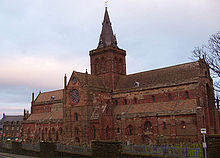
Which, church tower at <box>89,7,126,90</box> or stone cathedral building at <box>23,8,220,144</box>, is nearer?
stone cathedral building at <box>23,8,220,144</box>

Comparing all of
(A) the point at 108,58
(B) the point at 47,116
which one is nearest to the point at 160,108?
(A) the point at 108,58

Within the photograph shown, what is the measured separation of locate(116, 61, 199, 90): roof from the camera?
138 feet

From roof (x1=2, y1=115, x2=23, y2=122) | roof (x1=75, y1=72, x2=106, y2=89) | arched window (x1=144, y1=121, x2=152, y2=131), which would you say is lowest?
arched window (x1=144, y1=121, x2=152, y2=131)

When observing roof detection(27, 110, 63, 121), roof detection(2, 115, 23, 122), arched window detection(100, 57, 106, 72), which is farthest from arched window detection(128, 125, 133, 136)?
roof detection(2, 115, 23, 122)

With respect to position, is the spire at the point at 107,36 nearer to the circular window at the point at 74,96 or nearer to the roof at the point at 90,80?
the roof at the point at 90,80

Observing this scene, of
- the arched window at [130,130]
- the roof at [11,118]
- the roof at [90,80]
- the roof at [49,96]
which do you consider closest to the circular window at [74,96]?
the roof at [90,80]

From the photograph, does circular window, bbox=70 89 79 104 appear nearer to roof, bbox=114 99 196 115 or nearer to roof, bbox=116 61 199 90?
roof, bbox=114 99 196 115

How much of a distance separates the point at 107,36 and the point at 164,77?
18.4 m

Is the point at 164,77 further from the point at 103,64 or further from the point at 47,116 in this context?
the point at 47,116

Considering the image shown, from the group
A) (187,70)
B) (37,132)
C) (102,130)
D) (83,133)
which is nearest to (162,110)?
(187,70)

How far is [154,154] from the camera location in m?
22.5

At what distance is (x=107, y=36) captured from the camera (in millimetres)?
56969

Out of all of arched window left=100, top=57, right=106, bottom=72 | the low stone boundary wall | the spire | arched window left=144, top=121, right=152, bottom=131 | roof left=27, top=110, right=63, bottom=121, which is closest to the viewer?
the low stone boundary wall

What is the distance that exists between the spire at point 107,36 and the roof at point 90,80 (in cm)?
879
